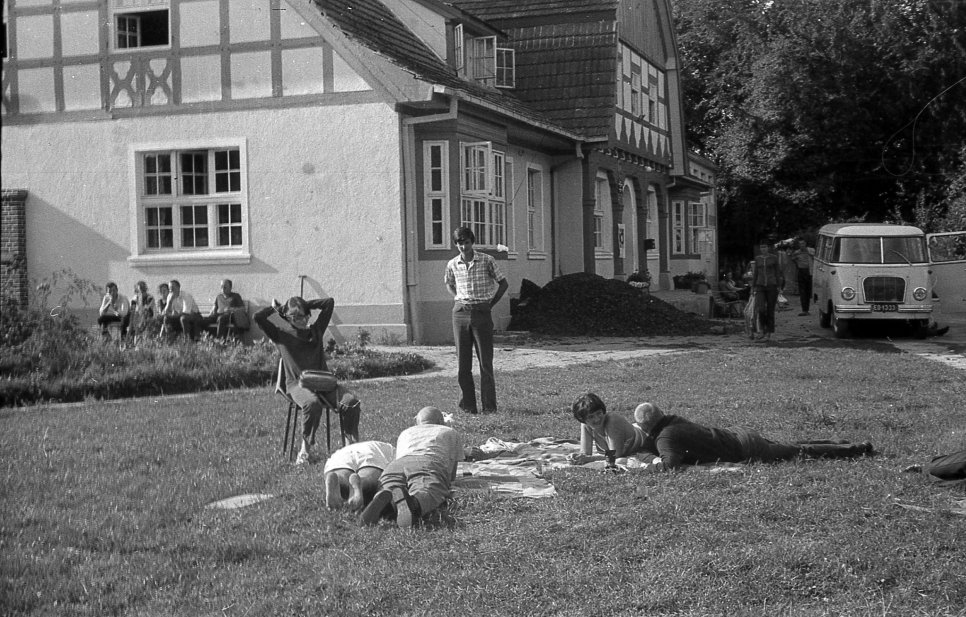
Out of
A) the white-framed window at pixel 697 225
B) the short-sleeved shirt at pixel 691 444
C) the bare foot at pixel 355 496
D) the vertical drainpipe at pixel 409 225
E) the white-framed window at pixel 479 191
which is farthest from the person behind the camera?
the white-framed window at pixel 697 225

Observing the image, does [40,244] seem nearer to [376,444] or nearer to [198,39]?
[198,39]

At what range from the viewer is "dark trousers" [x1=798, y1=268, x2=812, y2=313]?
30.0 m

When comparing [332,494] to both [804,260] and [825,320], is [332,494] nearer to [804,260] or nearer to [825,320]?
[825,320]

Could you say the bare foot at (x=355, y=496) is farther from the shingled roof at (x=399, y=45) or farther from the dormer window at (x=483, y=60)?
the dormer window at (x=483, y=60)

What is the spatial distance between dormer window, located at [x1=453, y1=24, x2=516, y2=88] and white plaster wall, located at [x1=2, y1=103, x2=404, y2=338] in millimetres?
4255

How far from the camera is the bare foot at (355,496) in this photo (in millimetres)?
6578

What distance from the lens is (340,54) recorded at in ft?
64.8

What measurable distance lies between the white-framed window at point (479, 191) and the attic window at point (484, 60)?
2.42 metres

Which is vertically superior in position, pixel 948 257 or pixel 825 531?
pixel 948 257

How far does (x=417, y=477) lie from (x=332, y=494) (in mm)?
527

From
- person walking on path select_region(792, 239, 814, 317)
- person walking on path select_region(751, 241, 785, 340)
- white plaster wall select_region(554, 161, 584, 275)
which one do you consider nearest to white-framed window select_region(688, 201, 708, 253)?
person walking on path select_region(792, 239, 814, 317)

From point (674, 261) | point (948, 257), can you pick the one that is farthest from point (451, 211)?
point (674, 261)

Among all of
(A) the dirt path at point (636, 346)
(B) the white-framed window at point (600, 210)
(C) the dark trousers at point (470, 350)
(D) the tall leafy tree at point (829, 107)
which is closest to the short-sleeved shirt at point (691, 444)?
(C) the dark trousers at point (470, 350)

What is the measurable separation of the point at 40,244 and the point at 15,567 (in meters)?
17.4
